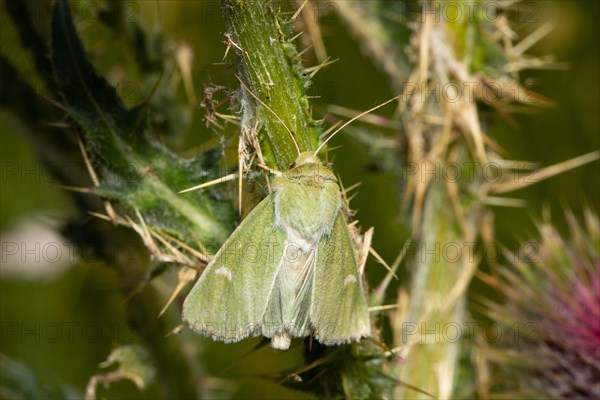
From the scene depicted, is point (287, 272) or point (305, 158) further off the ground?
point (305, 158)

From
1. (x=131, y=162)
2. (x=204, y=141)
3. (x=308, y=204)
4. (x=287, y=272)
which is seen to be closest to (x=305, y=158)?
(x=308, y=204)

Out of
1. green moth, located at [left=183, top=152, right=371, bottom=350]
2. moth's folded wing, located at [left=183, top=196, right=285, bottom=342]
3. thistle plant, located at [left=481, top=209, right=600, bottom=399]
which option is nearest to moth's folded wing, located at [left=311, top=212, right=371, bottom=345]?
green moth, located at [left=183, top=152, right=371, bottom=350]

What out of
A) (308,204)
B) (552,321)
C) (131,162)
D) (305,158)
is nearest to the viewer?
(305,158)

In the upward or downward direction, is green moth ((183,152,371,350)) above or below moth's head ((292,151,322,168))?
below

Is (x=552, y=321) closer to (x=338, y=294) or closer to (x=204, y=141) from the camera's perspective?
(x=338, y=294)

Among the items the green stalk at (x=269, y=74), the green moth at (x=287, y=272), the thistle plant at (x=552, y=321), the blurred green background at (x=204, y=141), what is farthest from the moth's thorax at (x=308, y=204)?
the blurred green background at (x=204, y=141)

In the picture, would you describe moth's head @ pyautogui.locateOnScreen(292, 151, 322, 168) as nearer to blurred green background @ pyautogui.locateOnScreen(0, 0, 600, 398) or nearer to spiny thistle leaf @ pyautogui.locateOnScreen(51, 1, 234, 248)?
spiny thistle leaf @ pyautogui.locateOnScreen(51, 1, 234, 248)
